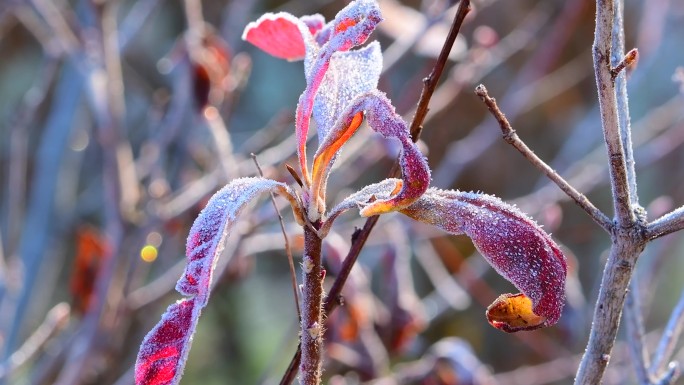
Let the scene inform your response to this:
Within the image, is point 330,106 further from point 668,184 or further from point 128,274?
point 668,184

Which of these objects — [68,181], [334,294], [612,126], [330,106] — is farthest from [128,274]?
[612,126]

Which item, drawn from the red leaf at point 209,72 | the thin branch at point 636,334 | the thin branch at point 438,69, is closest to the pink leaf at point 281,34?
the thin branch at point 438,69

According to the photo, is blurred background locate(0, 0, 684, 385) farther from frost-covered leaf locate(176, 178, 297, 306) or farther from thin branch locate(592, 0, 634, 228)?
frost-covered leaf locate(176, 178, 297, 306)

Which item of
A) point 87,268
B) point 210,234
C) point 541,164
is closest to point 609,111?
point 541,164

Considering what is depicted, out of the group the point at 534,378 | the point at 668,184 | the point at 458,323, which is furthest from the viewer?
the point at 458,323

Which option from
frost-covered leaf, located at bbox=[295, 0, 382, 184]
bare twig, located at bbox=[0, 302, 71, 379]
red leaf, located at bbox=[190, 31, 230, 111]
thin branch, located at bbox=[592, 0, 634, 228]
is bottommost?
thin branch, located at bbox=[592, 0, 634, 228]

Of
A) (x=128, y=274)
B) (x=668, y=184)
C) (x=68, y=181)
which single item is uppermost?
(x=668, y=184)

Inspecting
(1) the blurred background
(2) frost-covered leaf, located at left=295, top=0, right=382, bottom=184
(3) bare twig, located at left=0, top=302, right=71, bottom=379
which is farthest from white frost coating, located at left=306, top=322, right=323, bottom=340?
(3) bare twig, located at left=0, top=302, right=71, bottom=379
